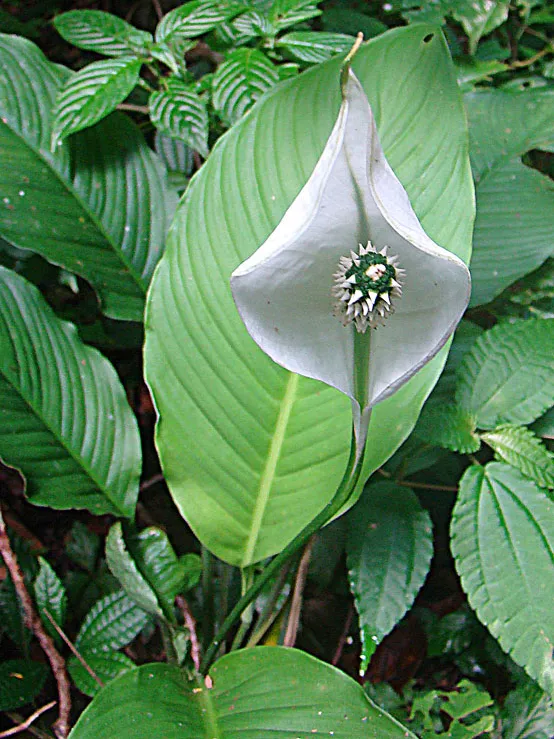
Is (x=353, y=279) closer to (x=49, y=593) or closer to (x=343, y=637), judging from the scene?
(x=49, y=593)

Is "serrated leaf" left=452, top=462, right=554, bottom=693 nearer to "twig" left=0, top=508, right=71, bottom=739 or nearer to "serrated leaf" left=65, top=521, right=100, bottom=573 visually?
"twig" left=0, top=508, right=71, bottom=739

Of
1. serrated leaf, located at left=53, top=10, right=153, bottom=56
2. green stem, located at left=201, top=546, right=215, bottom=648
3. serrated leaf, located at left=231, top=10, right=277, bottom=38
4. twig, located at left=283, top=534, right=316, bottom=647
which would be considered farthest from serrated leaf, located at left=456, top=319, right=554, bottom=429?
serrated leaf, located at left=53, top=10, right=153, bottom=56

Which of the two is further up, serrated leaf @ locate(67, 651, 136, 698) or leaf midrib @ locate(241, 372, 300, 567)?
leaf midrib @ locate(241, 372, 300, 567)

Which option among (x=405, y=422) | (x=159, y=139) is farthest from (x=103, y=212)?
(x=405, y=422)

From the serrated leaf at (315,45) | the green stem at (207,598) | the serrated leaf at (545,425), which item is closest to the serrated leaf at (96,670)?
the green stem at (207,598)

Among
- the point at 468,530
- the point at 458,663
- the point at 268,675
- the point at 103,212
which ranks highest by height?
the point at 103,212

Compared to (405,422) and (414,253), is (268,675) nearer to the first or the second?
(405,422)
